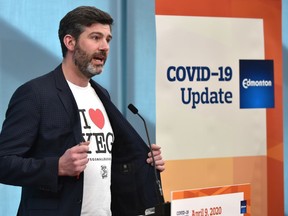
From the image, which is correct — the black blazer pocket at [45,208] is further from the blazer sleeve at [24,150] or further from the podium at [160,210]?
the podium at [160,210]

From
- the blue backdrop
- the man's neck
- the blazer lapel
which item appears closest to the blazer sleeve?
the blazer lapel

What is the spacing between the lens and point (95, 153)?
2234 mm

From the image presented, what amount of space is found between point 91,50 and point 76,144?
417 mm

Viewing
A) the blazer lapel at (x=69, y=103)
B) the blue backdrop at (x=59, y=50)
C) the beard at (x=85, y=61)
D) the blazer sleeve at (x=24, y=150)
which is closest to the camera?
the blazer sleeve at (x=24, y=150)

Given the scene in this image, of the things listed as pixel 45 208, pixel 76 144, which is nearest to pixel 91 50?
pixel 76 144

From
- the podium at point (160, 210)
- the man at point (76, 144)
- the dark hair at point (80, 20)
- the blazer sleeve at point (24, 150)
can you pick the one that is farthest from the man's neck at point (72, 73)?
the podium at point (160, 210)

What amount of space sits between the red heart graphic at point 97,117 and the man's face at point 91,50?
6.0 inches

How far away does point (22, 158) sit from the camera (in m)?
→ 2.00

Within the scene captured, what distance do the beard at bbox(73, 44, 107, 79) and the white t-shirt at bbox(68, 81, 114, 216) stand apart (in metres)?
0.09

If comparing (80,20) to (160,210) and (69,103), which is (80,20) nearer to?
(69,103)

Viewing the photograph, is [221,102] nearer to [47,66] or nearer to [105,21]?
[47,66]

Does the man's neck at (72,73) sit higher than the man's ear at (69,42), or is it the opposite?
the man's ear at (69,42)

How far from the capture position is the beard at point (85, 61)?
2.27 m

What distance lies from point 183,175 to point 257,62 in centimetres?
93
